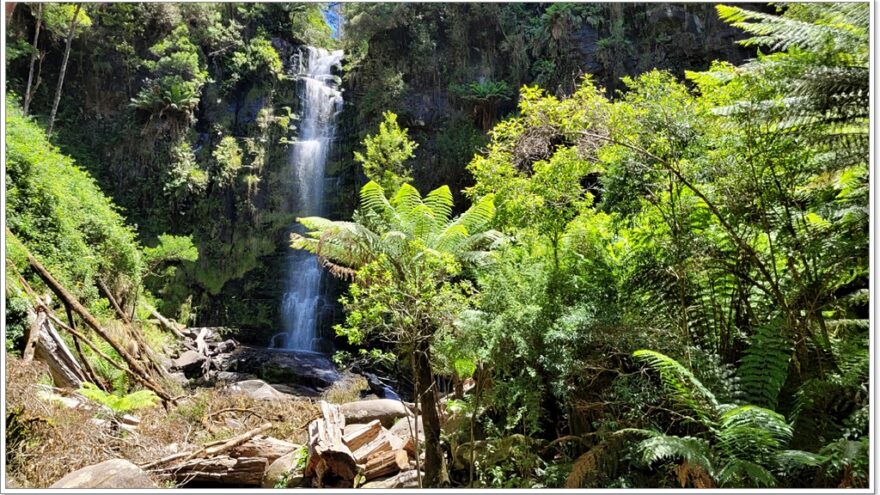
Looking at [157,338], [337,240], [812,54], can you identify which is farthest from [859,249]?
[157,338]

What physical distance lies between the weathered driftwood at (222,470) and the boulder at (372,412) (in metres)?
1.21

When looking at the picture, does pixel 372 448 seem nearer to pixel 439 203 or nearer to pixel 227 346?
pixel 439 203

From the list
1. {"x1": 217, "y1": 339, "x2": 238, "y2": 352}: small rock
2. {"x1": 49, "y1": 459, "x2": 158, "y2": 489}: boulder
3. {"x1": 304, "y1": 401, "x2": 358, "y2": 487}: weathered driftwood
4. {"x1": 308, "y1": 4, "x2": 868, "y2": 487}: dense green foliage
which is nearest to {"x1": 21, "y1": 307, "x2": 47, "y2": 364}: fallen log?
{"x1": 49, "y1": 459, "x2": 158, "y2": 489}: boulder

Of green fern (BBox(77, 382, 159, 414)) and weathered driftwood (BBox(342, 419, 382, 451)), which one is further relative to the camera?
green fern (BBox(77, 382, 159, 414))

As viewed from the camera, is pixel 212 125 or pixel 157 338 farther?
pixel 212 125

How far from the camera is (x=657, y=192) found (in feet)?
10.6

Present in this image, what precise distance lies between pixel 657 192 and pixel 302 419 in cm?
477

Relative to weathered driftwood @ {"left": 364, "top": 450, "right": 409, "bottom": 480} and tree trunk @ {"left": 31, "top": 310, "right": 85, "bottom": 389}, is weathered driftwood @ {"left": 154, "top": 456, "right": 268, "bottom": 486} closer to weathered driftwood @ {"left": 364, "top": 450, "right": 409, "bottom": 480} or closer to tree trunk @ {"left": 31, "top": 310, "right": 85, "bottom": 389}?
weathered driftwood @ {"left": 364, "top": 450, "right": 409, "bottom": 480}

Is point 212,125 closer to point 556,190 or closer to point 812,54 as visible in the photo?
point 556,190

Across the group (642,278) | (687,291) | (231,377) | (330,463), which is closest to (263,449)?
(330,463)

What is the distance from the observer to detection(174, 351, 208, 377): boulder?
11695 millimetres

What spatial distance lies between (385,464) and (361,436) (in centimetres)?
32

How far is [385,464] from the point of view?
461 centimetres

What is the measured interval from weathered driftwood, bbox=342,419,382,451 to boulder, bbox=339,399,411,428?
1035 mm
